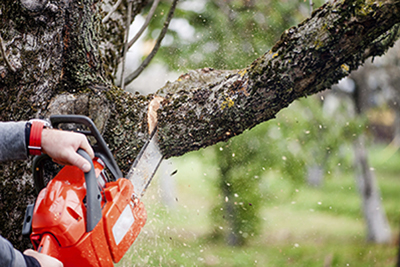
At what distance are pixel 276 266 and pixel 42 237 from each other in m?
5.10

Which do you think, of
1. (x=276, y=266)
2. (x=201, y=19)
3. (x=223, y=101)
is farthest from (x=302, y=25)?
(x=276, y=266)

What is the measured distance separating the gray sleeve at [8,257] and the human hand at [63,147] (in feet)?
0.91

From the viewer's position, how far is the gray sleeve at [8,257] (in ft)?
2.61

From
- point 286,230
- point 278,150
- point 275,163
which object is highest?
point 286,230

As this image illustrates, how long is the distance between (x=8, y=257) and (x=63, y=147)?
0.33 metres

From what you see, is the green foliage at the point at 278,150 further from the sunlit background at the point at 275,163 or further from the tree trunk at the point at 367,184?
the tree trunk at the point at 367,184

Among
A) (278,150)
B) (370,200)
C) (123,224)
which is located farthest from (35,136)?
(370,200)

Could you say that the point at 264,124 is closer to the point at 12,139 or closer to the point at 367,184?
the point at 367,184

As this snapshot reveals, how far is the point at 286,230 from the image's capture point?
21.7ft

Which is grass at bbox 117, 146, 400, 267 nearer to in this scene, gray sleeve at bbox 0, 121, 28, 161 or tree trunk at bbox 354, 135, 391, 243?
tree trunk at bbox 354, 135, 391, 243

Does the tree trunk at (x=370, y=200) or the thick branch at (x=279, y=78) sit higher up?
the tree trunk at (x=370, y=200)

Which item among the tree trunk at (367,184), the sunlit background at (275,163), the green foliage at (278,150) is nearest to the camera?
the sunlit background at (275,163)

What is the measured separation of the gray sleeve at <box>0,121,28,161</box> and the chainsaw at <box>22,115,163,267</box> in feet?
0.44

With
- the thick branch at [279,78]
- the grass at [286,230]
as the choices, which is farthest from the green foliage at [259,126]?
the thick branch at [279,78]
